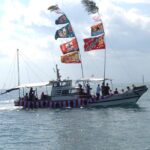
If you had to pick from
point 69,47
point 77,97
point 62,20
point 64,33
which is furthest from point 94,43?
point 77,97

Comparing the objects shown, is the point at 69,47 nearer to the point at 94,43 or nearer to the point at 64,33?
the point at 64,33

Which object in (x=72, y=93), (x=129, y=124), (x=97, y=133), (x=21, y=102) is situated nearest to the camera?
(x=97, y=133)

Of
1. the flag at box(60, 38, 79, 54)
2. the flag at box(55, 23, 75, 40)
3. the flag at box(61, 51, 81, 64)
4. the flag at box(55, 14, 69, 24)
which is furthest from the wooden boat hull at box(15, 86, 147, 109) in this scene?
the flag at box(55, 14, 69, 24)

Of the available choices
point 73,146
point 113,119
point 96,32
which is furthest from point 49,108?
point 73,146

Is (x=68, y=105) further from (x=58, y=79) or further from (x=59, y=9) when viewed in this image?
(x=59, y=9)

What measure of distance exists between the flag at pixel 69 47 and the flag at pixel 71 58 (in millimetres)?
524

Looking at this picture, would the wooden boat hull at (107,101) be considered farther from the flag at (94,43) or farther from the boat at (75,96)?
the flag at (94,43)

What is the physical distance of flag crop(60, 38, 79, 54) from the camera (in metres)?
62.9

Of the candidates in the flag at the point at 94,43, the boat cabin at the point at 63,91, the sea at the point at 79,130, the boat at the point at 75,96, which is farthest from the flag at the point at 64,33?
the sea at the point at 79,130

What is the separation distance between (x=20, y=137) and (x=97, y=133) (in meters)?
5.68

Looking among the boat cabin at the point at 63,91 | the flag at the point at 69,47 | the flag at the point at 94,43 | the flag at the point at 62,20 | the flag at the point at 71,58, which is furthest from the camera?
the flag at the point at 62,20

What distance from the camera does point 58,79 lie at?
203ft

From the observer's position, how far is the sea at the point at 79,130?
3142 cm

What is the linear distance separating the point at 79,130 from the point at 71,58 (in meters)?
25.4
